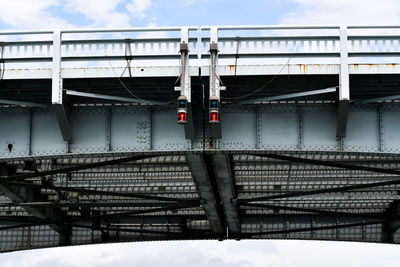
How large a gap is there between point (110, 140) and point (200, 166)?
3739mm

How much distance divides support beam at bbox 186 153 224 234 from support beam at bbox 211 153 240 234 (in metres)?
0.32

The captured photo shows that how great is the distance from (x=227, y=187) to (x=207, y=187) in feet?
2.86

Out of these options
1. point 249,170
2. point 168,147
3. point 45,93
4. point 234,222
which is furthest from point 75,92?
point 234,222

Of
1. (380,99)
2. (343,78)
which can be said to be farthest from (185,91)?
(380,99)

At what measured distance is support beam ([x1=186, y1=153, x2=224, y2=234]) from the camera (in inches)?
992

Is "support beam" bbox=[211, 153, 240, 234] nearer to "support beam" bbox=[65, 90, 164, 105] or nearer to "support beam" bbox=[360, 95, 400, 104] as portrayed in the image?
"support beam" bbox=[65, 90, 164, 105]

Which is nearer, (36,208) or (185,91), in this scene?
(185,91)

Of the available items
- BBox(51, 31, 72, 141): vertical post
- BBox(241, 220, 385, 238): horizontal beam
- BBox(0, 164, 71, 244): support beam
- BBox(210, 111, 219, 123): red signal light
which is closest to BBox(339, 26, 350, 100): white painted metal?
BBox(210, 111, 219, 123): red signal light

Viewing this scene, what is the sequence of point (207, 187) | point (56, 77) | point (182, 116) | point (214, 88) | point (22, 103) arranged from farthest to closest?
point (207, 187)
point (22, 103)
point (56, 77)
point (214, 88)
point (182, 116)

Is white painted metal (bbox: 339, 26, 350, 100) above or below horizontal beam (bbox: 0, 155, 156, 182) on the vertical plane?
above

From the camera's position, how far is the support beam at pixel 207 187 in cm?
2519

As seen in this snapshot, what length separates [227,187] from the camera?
30.3 metres

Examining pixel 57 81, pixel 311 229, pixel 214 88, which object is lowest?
pixel 311 229

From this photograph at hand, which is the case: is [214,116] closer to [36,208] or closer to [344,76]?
[344,76]
